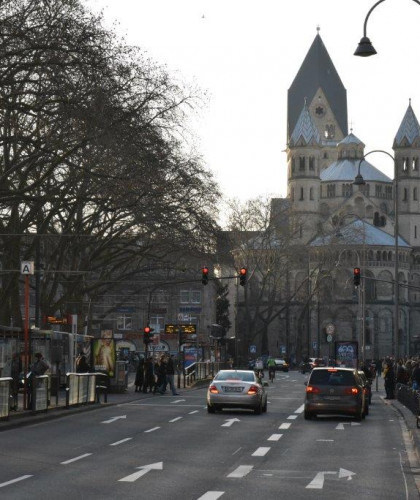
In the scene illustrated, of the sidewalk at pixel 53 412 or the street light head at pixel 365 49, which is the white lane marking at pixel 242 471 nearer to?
the street light head at pixel 365 49

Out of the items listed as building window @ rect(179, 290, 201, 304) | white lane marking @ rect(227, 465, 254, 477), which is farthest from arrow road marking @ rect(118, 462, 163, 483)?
building window @ rect(179, 290, 201, 304)

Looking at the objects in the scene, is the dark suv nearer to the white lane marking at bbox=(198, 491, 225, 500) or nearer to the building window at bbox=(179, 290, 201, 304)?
the white lane marking at bbox=(198, 491, 225, 500)

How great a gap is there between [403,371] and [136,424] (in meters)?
23.0

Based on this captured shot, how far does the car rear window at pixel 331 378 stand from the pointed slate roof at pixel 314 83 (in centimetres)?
15546

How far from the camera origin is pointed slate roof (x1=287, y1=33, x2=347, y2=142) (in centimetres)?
19162

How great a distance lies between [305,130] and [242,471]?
522 feet

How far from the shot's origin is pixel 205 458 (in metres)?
22.7

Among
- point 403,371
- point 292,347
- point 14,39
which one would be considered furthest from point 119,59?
point 292,347

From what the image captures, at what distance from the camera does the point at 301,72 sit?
192 metres

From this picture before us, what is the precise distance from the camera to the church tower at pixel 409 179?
18138 centimetres

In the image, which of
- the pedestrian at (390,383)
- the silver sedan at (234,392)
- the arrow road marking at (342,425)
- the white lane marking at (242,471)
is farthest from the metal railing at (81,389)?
the white lane marking at (242,471)

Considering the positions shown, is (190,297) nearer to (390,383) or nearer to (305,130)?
(305,130)

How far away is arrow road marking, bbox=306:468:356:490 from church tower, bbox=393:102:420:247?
16219 cm

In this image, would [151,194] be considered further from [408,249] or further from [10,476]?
[408,249]
